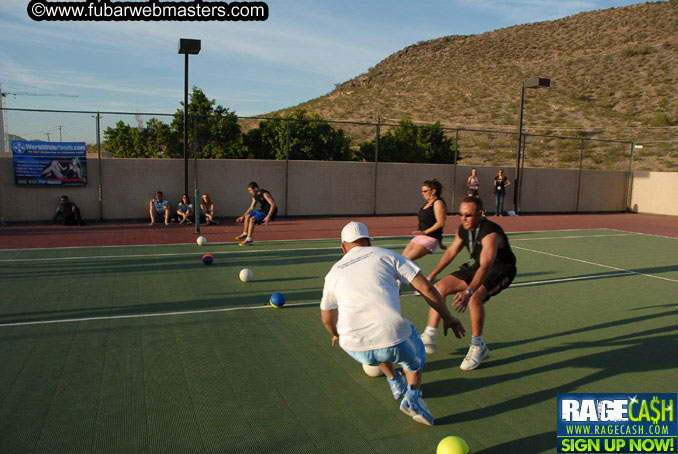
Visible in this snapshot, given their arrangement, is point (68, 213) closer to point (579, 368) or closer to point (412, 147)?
point (579, 368)

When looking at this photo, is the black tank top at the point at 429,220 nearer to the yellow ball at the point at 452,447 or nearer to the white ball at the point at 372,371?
the white ball at the point at 372,371

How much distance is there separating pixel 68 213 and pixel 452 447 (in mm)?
15973

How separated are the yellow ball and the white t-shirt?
0.73 meters

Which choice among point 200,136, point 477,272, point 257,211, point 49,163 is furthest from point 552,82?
point 477,272

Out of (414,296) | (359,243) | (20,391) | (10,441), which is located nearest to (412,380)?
(359,243)

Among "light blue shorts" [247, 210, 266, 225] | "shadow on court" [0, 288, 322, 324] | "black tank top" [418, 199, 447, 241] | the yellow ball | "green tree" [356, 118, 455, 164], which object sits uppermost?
"green tree" [356, 118, 455, 164]

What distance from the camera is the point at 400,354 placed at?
3760 millimetres

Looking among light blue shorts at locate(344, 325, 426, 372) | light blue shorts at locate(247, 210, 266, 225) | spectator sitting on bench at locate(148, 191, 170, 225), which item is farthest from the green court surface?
spectator sitting on bench at locate(148, 191, 170, 225)

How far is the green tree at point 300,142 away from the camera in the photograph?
102ft

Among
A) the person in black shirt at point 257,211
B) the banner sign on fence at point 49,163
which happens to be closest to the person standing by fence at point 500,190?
the person in black shirt at point 257,211

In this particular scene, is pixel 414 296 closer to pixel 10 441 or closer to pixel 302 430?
pixel 302 430

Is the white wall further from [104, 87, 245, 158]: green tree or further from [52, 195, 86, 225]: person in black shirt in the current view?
[104, 87, 245, 158]: green tree

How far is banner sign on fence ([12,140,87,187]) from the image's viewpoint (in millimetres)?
16422

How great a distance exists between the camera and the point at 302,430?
3.91 meters
